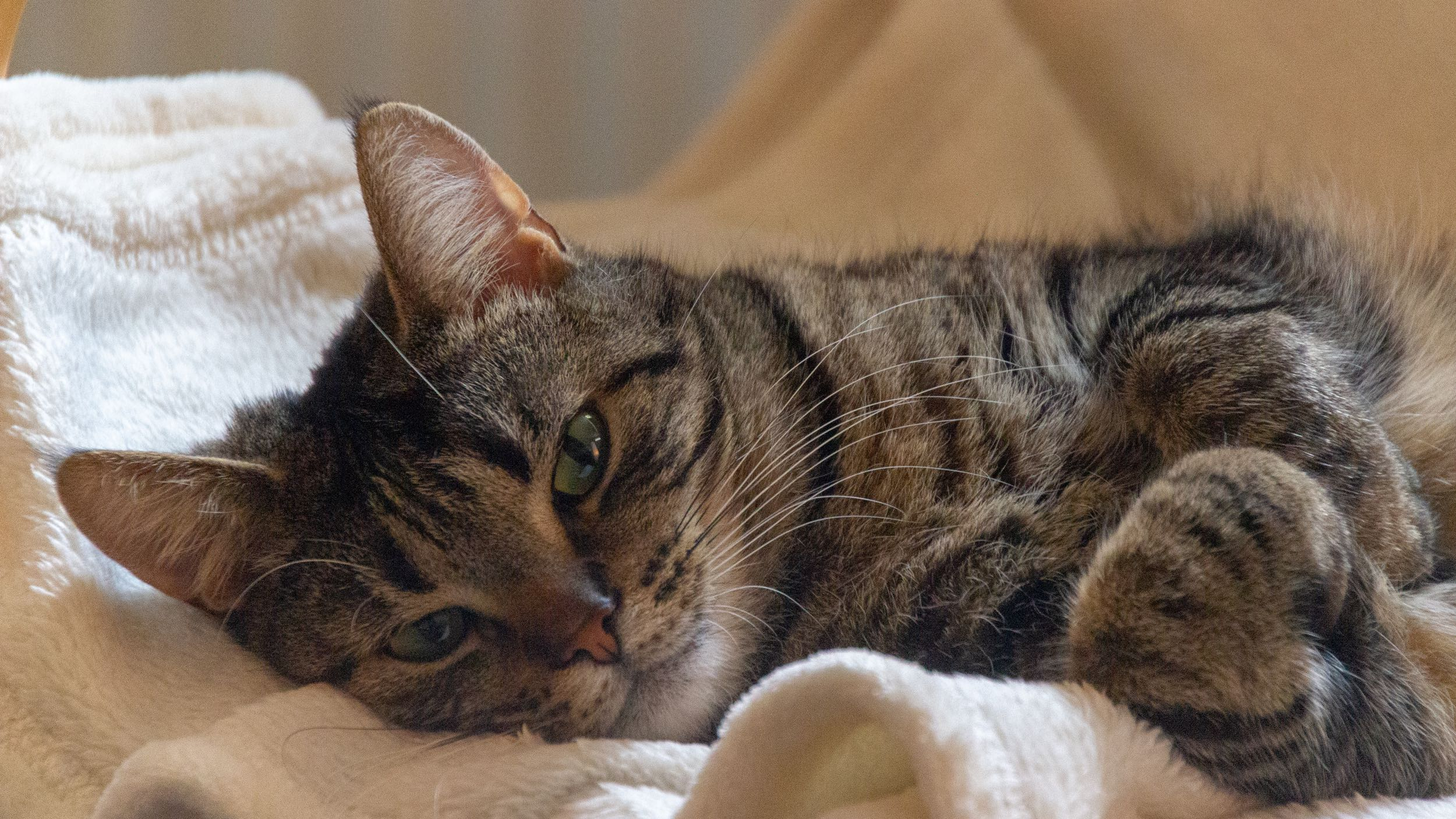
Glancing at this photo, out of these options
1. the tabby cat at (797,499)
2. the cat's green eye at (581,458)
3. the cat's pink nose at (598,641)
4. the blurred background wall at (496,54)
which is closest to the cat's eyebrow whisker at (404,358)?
the tabby cat at (797,499)

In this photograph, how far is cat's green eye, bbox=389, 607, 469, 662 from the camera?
0.98 m

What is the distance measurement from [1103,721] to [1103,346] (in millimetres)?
459

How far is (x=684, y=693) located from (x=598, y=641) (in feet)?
0.33

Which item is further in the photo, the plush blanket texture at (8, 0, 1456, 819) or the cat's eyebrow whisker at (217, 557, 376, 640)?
the cat's eyebrow whisker at (217, 557, 376, 640)

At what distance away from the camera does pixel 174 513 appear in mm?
1002

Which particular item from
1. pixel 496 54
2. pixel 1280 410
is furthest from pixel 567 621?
pixel 496 54

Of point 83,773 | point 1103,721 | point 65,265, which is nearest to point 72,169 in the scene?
point 65,265

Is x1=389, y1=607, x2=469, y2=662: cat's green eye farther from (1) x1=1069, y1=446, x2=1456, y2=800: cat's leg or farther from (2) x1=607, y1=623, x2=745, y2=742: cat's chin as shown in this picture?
(1) x1=1069, y1=446, x2=1456, y2=800: cat's leg

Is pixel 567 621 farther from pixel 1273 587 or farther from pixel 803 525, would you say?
pixel 1273 587

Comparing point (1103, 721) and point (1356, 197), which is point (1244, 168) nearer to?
point (1356, 197)

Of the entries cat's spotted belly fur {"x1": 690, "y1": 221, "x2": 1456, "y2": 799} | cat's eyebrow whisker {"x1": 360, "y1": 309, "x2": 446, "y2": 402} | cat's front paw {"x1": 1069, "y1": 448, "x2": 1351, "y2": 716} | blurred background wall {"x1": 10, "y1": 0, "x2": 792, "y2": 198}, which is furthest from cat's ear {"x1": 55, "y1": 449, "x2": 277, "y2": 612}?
blurred background wall {"x1": 10, "y1": 0, "x2": 792, "y2": 198}

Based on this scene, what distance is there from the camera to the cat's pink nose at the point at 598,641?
0.92 metres

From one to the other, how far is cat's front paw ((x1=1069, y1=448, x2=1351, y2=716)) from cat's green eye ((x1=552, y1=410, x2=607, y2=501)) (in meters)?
0.45

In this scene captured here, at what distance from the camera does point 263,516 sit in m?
1.03
